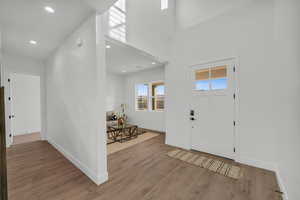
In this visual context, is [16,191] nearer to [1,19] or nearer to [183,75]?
[1,19]

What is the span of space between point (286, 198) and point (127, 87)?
609 centimetres

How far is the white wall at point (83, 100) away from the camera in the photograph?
1.94 meters

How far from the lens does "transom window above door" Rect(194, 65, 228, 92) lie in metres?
2.82

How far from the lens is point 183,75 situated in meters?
3.36

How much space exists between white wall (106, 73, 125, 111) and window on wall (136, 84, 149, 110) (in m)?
0.97

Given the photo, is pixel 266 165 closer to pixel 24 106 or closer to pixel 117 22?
pixel 117 22

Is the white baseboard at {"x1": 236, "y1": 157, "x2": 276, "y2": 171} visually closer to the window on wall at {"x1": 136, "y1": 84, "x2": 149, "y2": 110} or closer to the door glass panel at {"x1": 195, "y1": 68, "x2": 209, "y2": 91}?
the door glass panel at {"x1": 195, "y1": 68, "x2": 209, "y2": 91}

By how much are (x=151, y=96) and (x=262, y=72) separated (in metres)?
3.97

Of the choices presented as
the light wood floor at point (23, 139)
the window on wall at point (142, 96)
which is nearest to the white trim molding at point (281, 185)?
the window on wall at point (142, 96)

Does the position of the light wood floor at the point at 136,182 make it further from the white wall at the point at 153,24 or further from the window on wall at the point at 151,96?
the window on wall at the point at 151,96

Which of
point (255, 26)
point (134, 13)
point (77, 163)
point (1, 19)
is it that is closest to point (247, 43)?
point (255, 26)

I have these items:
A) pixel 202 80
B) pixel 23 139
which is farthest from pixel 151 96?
pixel 23 139

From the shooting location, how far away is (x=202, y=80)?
3.10 metres

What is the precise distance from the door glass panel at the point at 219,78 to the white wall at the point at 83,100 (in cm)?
252
